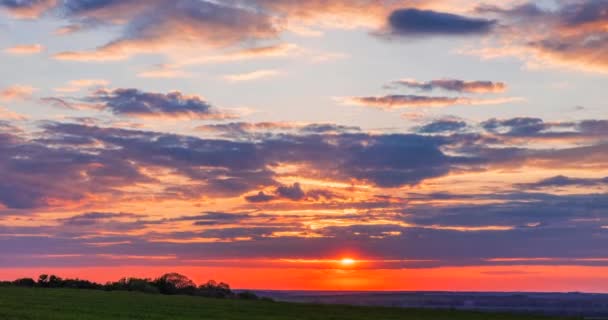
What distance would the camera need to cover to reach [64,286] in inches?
4690

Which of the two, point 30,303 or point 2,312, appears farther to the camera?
point 30,303

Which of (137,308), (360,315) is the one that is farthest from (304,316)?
(137,308)

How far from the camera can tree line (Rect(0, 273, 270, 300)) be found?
389 feet

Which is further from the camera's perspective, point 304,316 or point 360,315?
point 360,315

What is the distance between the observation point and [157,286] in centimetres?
12912

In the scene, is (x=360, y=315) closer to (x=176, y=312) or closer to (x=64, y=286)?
(x=176, y=312)

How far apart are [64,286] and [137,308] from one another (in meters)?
53.1

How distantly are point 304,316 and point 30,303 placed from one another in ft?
79.8

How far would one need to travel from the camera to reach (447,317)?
262ft

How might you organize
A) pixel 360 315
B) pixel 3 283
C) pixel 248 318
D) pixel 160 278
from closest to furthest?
1. pixel 248 318
2. pixel 360 315
3. pixel 3 283
4. pixel 160 278

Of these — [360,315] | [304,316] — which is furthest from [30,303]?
[360,315]

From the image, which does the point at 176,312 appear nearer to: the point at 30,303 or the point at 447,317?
the point at 30,303

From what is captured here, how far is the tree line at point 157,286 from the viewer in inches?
4663

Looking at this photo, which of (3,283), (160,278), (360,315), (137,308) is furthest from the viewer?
(160,278)
